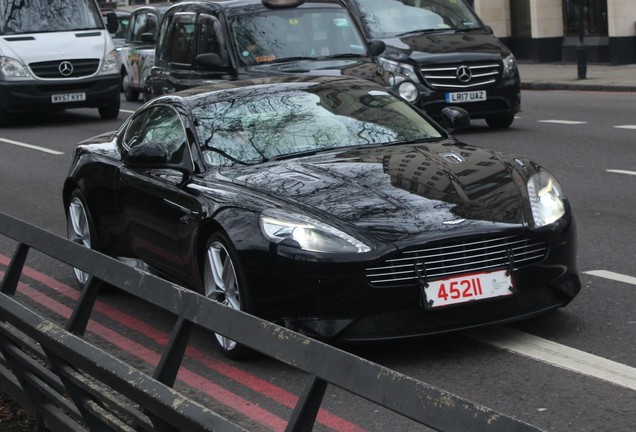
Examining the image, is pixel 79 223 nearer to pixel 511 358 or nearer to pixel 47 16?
pixel 511 358

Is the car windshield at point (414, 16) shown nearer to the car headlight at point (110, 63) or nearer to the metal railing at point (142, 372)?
the car headlight at point (110, 63)

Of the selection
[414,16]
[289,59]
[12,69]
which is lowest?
[12,69]

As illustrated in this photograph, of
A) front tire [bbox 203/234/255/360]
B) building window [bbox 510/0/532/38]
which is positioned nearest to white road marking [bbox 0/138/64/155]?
front tire [bbox 203/234/255/360]

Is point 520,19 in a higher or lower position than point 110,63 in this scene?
lower

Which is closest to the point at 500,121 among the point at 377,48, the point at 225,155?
the point at 377,48

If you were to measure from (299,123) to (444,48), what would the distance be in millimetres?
10428

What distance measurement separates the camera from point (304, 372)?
3.60 meters

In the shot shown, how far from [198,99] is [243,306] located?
1980 millimetres

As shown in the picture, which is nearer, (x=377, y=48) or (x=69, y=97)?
(x=377, y=48)

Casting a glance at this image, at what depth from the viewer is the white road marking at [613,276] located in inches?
331

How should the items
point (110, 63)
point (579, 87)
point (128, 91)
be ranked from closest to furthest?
point (110, 63), point (579, 87), point (128, 91)

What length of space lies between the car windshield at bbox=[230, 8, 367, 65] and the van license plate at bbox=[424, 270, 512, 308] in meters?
8.63

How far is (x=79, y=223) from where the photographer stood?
31.3 feet

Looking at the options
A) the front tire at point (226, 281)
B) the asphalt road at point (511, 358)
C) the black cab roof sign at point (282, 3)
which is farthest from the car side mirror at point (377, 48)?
the front tire at point (226, 281)
